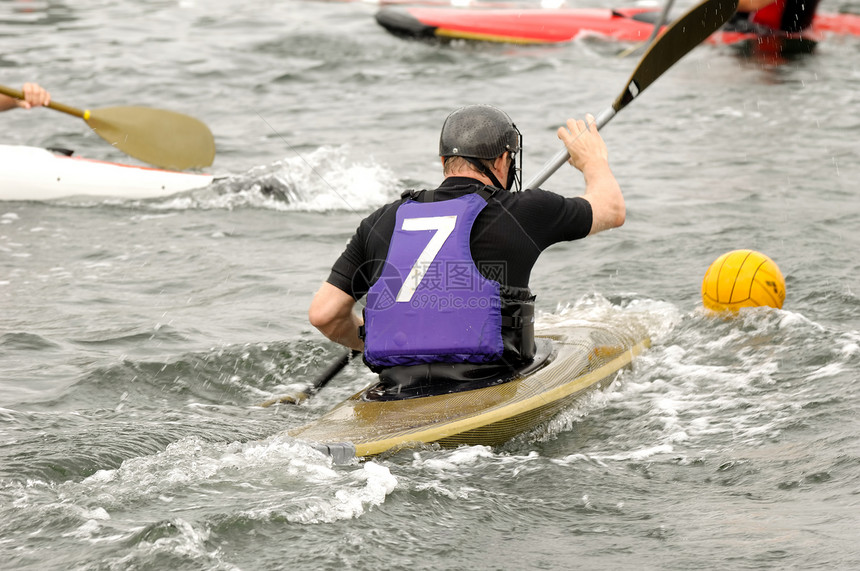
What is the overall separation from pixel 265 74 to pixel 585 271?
8.13m

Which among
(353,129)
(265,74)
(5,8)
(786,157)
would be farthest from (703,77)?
(5,8)

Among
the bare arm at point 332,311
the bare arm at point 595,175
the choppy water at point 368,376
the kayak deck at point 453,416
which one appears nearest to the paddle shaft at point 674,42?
the bare arm at point 595,175

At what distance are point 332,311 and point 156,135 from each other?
208 inches

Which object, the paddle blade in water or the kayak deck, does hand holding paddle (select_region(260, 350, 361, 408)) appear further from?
the paddle blade in water

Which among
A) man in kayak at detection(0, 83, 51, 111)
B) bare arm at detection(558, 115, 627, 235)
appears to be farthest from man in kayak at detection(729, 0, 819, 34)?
bare arm at detection(558, 115, 627, 235)

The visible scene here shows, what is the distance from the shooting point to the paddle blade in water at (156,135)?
355 inches

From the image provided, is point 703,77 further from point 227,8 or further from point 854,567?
point 854,567

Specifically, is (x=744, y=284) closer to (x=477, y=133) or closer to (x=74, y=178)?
(x=477, y=133)

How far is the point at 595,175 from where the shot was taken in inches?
178

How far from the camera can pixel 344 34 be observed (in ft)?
53.0

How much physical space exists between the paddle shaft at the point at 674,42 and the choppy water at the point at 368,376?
4.27ft

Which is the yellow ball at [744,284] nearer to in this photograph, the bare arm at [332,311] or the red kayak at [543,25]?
the bare arm at [332,311]

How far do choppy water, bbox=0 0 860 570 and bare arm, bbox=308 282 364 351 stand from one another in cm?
54

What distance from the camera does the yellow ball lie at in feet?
19.6
